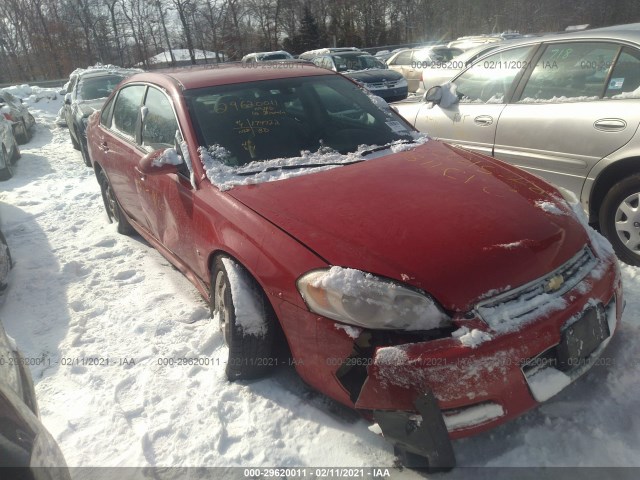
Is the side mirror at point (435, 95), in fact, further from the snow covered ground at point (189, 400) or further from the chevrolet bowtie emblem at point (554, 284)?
the chevrolet bowtie emblem at point (554, 284)

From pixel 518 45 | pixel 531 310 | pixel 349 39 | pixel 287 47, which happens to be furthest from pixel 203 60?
pixel 531 310

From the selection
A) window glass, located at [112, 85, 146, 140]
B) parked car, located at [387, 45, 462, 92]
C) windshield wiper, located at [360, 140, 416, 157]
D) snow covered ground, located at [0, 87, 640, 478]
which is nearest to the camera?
snow covered ground, located at [0, 87, 640, 478]

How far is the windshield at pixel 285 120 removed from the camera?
291 centimetres

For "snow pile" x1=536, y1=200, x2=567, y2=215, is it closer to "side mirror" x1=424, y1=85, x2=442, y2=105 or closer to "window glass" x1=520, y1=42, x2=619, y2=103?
"window glass" x1=520, y1=42, x2=619, y2=103

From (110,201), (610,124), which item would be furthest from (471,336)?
(110,201)

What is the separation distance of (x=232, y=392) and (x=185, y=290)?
4.35 ft

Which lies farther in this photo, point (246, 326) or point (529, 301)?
point (246, 326)

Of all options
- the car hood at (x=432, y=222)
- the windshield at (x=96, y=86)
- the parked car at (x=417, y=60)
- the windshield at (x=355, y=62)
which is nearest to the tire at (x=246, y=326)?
the car hood at (x=432, y=222)

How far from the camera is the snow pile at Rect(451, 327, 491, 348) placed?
1774 mm

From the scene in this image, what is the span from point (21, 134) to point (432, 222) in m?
12.0

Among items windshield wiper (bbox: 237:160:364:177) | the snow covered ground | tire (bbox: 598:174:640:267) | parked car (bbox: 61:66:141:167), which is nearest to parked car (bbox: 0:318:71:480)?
the snow covered ground

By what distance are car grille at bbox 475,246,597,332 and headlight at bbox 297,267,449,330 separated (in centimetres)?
19

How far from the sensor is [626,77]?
3334mm

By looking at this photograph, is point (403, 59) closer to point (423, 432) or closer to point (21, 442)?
point (423, 432)
